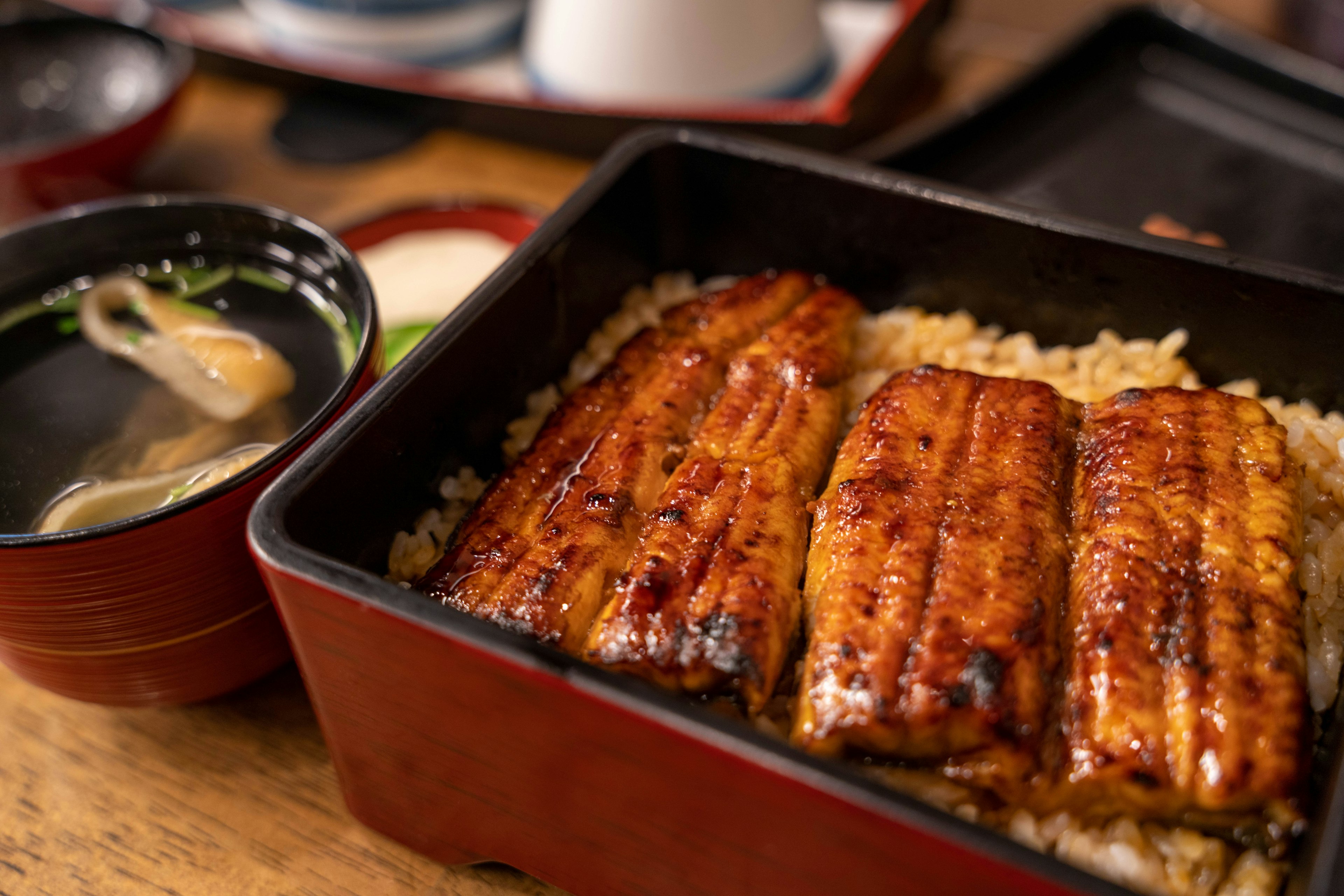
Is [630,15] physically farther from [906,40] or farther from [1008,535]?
[1008,535]

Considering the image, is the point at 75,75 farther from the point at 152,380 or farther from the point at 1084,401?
the point at 1084,401

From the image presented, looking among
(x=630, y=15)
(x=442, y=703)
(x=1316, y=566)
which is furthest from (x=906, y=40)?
(x=442, y=703)

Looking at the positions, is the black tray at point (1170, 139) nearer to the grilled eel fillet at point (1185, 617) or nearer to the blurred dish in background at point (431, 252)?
the blurred dish in background at point (431, 252)

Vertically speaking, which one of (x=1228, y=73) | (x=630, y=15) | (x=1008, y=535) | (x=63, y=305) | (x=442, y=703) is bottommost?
(x=63, y=305)

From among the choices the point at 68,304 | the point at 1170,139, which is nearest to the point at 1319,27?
the point at 1170,139

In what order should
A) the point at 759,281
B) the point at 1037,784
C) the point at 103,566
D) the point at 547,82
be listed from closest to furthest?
the point at 1037,784 < the point at 103,566 < the point at 759,281 < the point at 547,82

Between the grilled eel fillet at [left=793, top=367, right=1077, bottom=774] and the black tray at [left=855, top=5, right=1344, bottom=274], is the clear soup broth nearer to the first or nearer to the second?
the grilled eel fillet at [left=793, top=367, right=1077, bottom=774]
